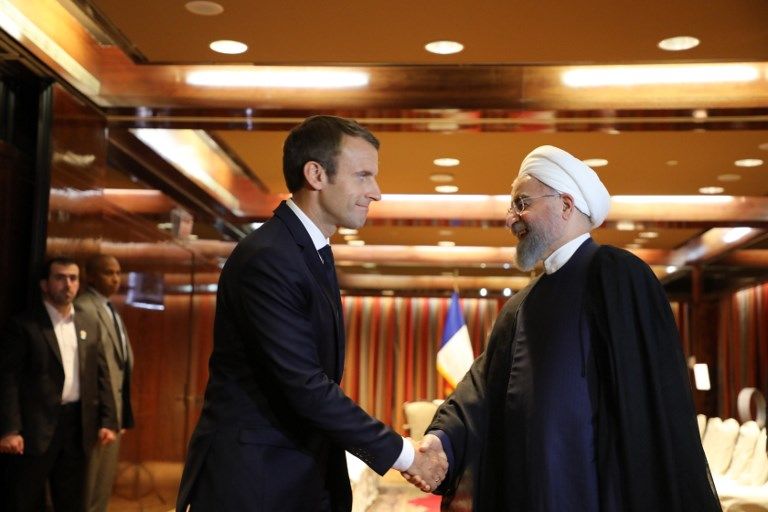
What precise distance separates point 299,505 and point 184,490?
0.27 m

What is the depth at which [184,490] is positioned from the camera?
2289mm

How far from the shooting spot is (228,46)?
17.4 ft

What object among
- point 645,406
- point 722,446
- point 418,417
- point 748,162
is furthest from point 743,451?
point 645,406

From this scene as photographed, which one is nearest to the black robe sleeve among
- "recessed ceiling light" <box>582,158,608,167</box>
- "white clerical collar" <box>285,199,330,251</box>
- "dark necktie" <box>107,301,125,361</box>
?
"white clerical collar" <box>285,199,330,251</box>

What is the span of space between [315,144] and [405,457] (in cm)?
82

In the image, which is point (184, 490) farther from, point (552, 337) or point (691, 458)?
point (691, 458)

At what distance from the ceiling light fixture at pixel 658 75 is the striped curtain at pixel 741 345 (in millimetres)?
6538

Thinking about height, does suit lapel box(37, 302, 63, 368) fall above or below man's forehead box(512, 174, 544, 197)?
below

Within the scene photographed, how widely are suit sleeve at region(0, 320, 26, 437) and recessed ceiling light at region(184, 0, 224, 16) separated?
72.6 inches

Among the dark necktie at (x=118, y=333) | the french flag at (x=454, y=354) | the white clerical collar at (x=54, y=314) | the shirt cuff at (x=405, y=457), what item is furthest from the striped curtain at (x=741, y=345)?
the shirt cuff at (x=405, y=457)

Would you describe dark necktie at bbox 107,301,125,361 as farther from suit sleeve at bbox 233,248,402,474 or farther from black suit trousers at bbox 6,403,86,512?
suit sleeve at bbox 233,248,402,474

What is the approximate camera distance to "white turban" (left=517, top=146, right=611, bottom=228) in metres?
2.71

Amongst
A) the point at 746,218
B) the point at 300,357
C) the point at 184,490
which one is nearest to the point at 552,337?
the point at 300,357

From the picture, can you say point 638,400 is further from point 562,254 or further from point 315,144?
point 315,144
